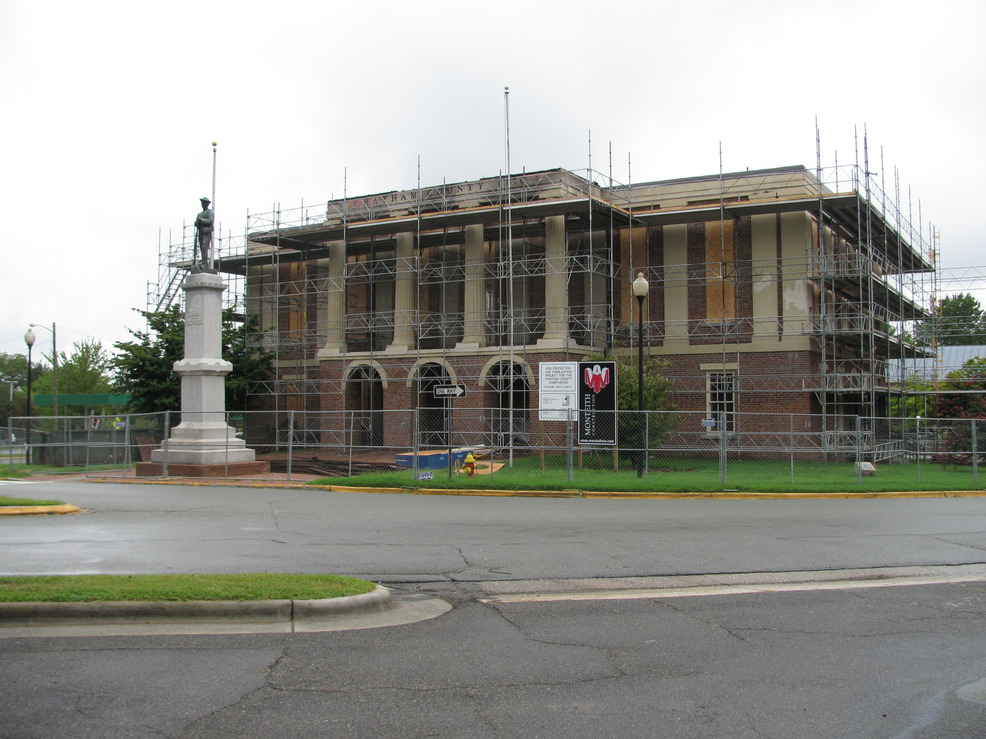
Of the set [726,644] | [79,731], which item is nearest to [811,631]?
[726,644]

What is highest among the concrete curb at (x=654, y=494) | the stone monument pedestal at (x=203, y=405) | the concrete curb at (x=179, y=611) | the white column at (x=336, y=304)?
the white column at (x=336, y=304)

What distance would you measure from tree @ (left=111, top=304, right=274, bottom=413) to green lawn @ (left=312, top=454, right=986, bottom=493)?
49.0 feet

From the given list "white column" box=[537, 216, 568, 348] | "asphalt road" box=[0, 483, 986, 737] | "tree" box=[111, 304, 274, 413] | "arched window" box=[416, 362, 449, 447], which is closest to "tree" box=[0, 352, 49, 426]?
"tree" box=[111, 304, 274, 413]

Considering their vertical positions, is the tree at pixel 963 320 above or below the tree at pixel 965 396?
above

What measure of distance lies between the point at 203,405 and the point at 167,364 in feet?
37.8

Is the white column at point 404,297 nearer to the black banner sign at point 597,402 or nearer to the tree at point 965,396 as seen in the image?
the black banner sign at point 597,402

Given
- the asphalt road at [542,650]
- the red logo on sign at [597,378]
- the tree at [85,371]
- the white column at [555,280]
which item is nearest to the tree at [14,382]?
the tree at [85,371]

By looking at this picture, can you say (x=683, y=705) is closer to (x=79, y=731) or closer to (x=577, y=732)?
(x=577, y=732)

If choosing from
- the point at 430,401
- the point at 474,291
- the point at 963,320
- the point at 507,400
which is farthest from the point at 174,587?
the point at 963,320

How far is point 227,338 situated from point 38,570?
2775 centimetres

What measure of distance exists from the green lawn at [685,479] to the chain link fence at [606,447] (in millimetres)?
102

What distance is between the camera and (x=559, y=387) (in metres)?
22.7

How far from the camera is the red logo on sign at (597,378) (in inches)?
879

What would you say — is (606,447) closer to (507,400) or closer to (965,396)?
(507,400)
